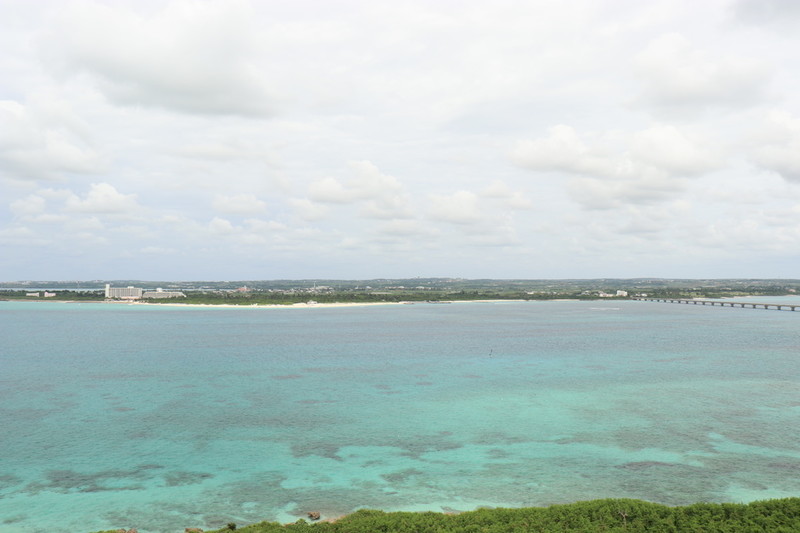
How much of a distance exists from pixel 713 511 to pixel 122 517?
83.5 ft

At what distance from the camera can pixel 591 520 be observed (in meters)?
20.8

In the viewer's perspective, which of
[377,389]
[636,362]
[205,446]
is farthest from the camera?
[636,362]

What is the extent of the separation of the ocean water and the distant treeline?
3.76 metres

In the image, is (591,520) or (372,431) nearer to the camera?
(591,520)

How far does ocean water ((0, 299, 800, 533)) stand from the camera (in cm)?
2612

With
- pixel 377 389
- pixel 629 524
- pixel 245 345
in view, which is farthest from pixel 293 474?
pixel 245 345

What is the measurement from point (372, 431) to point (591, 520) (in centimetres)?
1967

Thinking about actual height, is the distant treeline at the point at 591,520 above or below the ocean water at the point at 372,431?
above

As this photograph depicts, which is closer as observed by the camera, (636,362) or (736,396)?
(736,396)

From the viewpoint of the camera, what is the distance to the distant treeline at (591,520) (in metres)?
19.9

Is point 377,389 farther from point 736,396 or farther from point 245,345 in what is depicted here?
point 245,345

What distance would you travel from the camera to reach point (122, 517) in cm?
2391

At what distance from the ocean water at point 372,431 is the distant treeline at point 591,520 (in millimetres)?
3757

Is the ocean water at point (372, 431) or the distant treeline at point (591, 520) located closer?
the distant treeline at point (591, 520)
